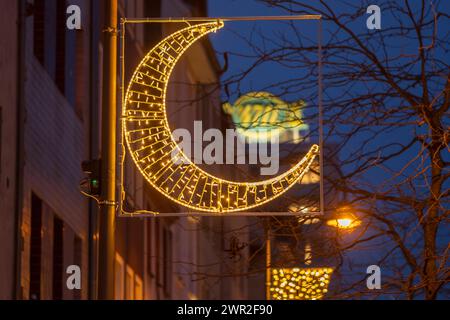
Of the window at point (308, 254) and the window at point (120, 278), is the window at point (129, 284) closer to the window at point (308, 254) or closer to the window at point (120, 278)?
the window at point (120, 278)

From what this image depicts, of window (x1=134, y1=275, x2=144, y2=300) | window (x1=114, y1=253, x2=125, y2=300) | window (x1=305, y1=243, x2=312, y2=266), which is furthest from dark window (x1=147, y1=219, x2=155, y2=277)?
window (x1=305, y1=243, x2=312, y2=266)

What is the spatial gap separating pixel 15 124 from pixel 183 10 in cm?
2398

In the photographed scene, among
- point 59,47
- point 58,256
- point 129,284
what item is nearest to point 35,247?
point 58,256

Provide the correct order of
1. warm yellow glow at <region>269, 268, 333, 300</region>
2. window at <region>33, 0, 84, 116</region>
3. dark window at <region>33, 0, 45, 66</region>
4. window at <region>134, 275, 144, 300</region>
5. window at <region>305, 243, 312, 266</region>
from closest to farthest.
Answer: window at <region>305, 243, 312, 266</region> < warm yellow glow at <region>269, 268, 333, 300</region> < dark window at <region>33, 0, 45, 66</region> < window at <region>33, 0, 84, 116</region> < window at <region>134, 275, 144, 300</region>

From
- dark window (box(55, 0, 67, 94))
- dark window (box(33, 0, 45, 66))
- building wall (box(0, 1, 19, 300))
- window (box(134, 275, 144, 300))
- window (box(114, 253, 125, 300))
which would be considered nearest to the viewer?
building wall (box(0, 1, 19, 300))

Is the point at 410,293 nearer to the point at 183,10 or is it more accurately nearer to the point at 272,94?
the point at 272,94

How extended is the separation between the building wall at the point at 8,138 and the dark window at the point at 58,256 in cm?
366

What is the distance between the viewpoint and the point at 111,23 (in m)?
14.4

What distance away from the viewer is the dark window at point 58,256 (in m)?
24.0

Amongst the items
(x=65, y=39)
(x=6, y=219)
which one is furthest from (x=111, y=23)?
(x=65, y=39)

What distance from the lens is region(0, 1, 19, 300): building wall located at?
19.8 meters

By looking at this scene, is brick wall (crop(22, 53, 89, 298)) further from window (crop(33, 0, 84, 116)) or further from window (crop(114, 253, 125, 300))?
window (crop(114, 253, 125, 300))

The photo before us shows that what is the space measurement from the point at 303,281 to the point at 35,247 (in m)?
5.28

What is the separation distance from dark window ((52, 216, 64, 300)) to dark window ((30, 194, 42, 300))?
1491 mm
